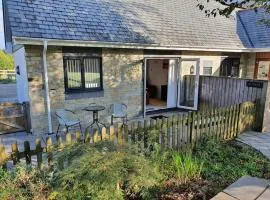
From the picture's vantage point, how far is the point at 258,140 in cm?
674

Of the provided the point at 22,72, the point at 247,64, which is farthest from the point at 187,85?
the point at 22,72

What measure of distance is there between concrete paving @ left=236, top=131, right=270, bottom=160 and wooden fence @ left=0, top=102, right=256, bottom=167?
220 millimetres

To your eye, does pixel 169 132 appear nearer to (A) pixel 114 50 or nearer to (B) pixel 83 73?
(B) pixel 83 73

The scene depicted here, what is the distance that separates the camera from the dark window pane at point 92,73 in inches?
317

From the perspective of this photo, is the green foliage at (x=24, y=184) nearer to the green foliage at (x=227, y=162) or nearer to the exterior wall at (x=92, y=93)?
the green foliage at (x=227, y=162)

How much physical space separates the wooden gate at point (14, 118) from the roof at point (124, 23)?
94.4 inches

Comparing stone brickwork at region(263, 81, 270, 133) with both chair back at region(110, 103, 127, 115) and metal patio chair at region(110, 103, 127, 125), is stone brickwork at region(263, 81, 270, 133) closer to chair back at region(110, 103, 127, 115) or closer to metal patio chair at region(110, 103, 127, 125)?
metal patio chair at region(110, 103, 127, 125)

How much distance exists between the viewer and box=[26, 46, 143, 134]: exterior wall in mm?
7082

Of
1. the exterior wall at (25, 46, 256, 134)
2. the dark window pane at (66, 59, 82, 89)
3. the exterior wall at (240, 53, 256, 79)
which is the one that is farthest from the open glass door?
the dark window pane at (66, 59, 82, 89)

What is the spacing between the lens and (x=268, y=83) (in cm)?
738

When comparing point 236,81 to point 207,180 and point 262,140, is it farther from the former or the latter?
point 207,180

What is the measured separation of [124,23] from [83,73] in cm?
292

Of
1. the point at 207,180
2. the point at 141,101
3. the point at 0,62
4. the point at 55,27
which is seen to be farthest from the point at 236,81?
the point at 0,62

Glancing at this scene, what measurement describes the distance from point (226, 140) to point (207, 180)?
113 inches
